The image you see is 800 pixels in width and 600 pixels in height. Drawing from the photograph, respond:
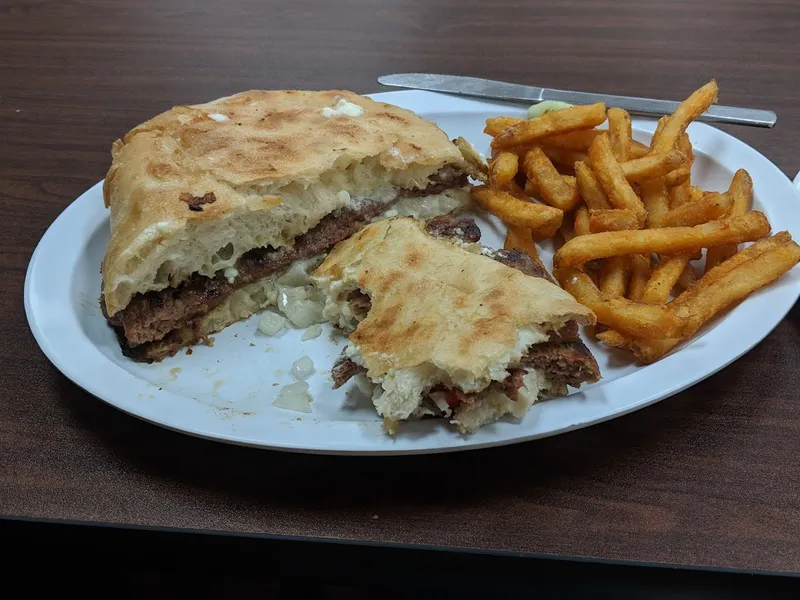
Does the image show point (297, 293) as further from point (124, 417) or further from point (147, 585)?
point (147, 585)

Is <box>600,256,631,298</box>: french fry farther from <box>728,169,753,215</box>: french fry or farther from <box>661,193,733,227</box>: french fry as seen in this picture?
<box>728,169,753,215</box>: french fry

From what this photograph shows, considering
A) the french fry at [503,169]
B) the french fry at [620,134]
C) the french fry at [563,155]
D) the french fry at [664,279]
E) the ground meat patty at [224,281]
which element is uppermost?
the french fry at [620,134]

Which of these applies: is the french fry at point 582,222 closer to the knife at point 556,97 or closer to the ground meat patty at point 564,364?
the ground meat patty at point 564,364

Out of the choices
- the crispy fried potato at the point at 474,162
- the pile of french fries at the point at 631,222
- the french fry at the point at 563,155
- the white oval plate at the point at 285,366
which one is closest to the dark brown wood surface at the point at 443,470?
the white oval plate at the point at 285,366

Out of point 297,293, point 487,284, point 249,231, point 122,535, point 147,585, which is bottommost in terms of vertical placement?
point 147,585

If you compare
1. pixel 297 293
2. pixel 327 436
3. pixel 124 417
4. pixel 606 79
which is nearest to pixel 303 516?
pixel 327 436

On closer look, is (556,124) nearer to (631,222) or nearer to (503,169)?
(503,169)

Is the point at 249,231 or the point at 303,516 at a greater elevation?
the point at 249,231
